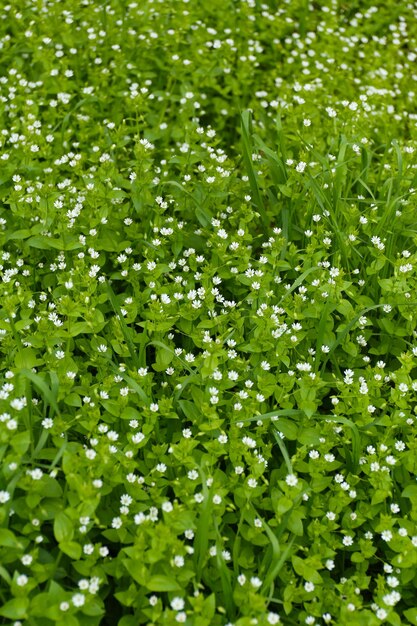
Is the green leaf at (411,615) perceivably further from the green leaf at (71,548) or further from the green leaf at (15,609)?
the green leaf at (15,609)

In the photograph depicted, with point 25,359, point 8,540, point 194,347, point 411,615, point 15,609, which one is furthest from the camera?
point 194,347

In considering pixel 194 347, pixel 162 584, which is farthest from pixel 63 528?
pixel 194 347

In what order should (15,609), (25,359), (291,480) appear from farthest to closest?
(25,359) < (291,480) < (15,609)

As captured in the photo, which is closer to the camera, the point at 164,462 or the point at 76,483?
the point at 76,483

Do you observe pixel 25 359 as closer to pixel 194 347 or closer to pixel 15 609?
pixel 194 347

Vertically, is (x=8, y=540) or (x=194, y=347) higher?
(x=8, y=540)

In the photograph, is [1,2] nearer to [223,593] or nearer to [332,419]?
[332,419]

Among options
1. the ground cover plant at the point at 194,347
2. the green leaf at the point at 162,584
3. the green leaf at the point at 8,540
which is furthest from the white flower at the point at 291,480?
the green leaf at the point at 8,540

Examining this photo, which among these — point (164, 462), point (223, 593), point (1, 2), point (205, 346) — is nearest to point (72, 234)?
point (205, 346)
